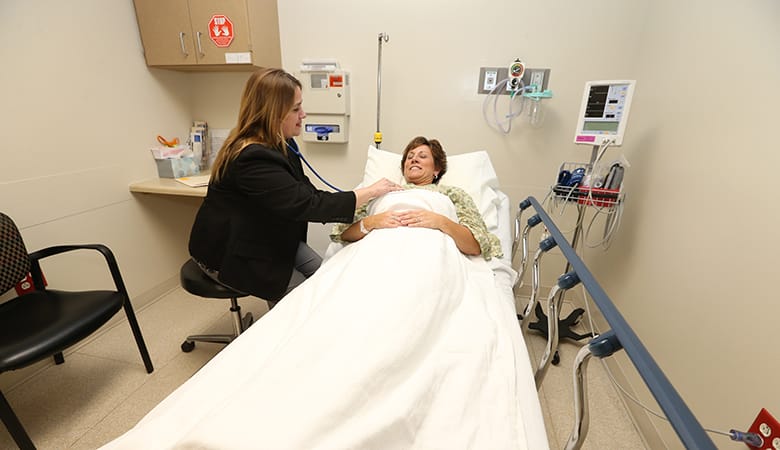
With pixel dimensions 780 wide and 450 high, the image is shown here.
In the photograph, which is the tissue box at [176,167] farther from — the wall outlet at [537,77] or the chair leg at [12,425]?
the wall outlet at [537,77]

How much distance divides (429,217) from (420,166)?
0.51 m

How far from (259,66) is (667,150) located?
7.32ft

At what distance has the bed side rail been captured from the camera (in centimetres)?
42

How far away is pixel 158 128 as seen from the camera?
2.22m

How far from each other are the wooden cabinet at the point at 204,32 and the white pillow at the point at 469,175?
96 cm

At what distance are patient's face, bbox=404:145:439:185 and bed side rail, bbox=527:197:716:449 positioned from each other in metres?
1.03

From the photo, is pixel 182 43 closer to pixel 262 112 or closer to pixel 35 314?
pixel 262 112

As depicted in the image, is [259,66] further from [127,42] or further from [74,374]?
[74,374]

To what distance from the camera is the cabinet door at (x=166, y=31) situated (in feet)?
6.42

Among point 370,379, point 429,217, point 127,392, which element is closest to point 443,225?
point 429,217

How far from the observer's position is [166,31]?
1993mm

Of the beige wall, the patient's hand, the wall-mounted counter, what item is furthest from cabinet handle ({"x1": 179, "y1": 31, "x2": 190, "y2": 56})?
the patient's hand

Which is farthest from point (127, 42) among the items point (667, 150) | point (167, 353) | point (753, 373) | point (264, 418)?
point (753, 373)

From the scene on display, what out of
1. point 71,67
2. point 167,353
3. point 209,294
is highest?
point 71,67
